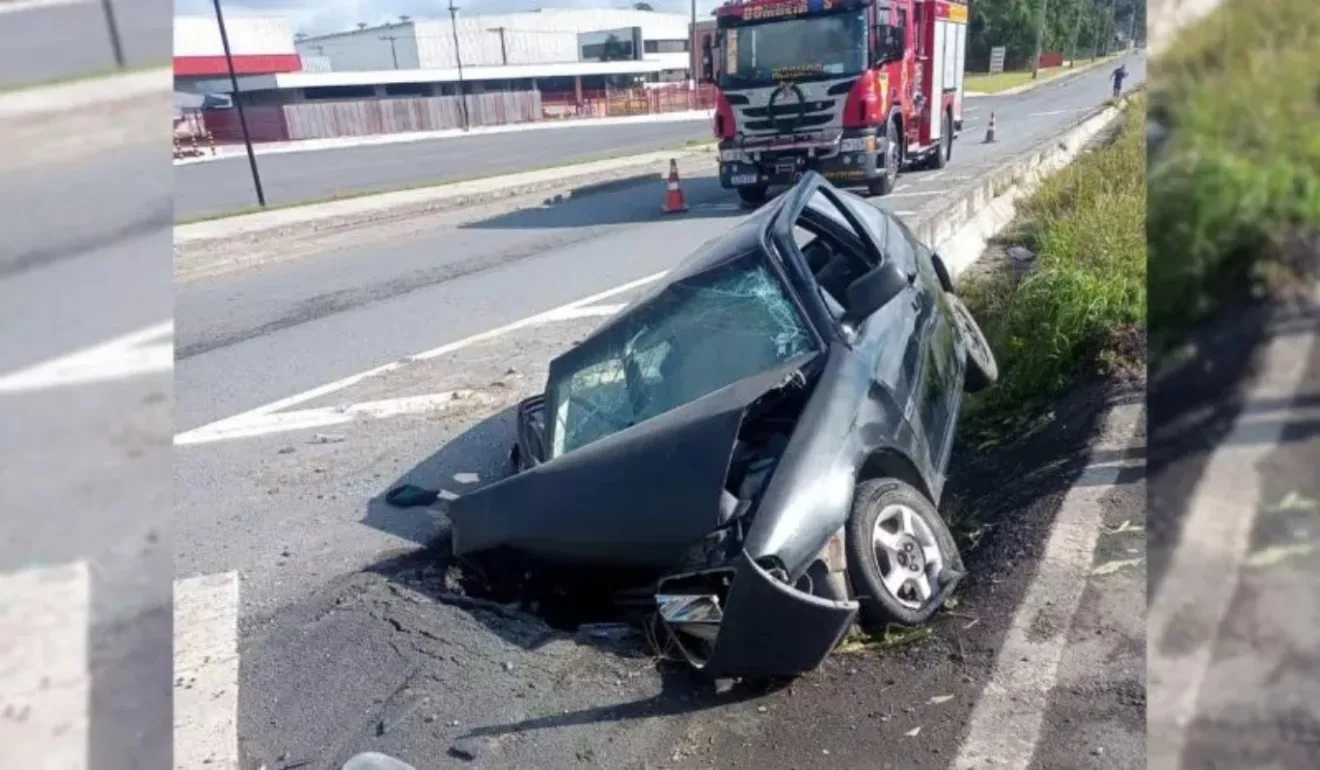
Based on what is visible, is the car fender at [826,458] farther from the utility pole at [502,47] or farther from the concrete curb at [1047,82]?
the utility pole at [502,47]

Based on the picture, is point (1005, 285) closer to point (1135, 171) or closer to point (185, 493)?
point (1135, 171)

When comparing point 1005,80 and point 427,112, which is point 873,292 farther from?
point 427,112

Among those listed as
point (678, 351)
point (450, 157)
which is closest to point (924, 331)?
point (678, 351)

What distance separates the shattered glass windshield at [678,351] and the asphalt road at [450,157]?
1455 cm

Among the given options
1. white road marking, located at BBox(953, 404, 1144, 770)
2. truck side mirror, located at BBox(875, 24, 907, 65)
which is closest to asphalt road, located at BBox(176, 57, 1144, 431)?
truck side mirror, located at BBox(875, 24, 907, 65)

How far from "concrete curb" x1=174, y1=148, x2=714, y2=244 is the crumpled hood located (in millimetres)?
11401

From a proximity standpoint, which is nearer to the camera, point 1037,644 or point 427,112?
point 1037,644

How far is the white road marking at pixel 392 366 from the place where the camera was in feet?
20.5

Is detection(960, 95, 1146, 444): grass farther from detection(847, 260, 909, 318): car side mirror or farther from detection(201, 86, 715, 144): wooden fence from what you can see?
detection(201, 86, 715, 144): wooden fence

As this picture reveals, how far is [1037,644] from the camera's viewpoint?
3.16m

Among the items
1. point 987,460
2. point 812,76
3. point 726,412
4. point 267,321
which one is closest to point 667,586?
point 726,412

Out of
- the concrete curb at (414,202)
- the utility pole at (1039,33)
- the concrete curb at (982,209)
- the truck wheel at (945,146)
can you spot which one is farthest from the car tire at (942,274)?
the utility pole at (1039,33)

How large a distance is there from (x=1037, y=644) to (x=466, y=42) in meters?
55.3

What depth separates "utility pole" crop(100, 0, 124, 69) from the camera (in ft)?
5.26
